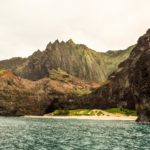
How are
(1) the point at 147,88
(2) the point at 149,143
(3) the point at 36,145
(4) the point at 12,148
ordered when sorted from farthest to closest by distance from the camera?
1. (1) the point at 147,88
2. (2) the point at 149,143
3. (3) the point at 36,145
4. (4) the point at 12,148

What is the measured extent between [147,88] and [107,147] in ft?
357

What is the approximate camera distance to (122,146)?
77125mm

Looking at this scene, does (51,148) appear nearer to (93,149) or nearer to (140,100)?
(93,149)

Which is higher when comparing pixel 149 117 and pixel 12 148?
pixel 149 117

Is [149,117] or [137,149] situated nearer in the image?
[137,149]

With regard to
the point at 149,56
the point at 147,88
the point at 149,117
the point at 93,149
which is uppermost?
→ the point at 149,56

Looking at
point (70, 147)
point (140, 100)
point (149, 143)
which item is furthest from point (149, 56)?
point (70, 147)

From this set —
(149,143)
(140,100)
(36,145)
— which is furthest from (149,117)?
(36,145)

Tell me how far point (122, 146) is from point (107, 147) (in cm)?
367

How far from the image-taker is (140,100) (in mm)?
188375

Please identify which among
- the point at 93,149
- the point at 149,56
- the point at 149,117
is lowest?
the point at 93,149

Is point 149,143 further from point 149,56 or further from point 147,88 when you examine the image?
point 149,56

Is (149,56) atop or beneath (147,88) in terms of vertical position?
atop

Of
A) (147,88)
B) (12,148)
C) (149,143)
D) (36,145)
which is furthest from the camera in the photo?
(147,88)
